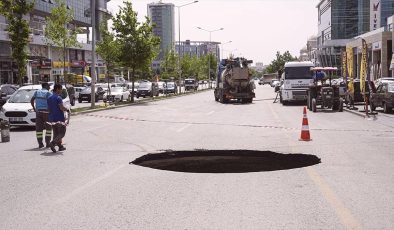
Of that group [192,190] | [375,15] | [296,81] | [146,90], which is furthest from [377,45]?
[192,190]

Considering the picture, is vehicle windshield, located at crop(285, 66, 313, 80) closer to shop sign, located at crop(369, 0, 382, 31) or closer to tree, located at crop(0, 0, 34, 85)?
tree, located at crop(0, 0, 34, 85)

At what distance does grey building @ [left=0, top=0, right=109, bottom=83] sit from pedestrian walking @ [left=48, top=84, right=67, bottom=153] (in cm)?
3021

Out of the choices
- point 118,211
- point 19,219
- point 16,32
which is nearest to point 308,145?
point 118,211

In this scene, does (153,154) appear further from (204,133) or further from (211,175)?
(204,133)

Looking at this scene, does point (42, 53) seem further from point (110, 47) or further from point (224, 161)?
point (224, 161)

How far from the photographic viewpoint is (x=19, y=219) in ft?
18.9

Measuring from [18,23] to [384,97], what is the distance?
22199mm

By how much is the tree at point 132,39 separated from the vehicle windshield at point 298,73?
13223 millimetres

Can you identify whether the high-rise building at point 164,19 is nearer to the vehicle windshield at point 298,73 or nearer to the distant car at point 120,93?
the distant car at point 120,93

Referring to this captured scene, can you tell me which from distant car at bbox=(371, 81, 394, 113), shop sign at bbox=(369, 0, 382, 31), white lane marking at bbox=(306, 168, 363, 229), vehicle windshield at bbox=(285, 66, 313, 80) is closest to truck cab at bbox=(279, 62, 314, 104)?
Answer: vehicle windshield at bbox=(285, 66, 313, 80)

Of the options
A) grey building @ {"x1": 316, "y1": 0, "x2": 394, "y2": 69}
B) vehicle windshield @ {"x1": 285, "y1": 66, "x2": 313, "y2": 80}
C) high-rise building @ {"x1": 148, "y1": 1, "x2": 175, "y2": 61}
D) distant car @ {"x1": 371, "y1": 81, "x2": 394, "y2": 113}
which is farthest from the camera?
high-rise building @ {"x1": 148, "y1": 1, "x2": 175, "y2": 61}

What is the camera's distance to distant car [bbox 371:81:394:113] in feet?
79.2

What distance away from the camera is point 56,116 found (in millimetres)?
11703

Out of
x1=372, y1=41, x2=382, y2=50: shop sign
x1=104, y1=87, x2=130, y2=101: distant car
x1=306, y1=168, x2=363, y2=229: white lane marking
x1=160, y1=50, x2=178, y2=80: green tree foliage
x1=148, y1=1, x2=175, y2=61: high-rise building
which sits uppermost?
x1=148, y1=1, x2=175, y2=61: high-rise building
